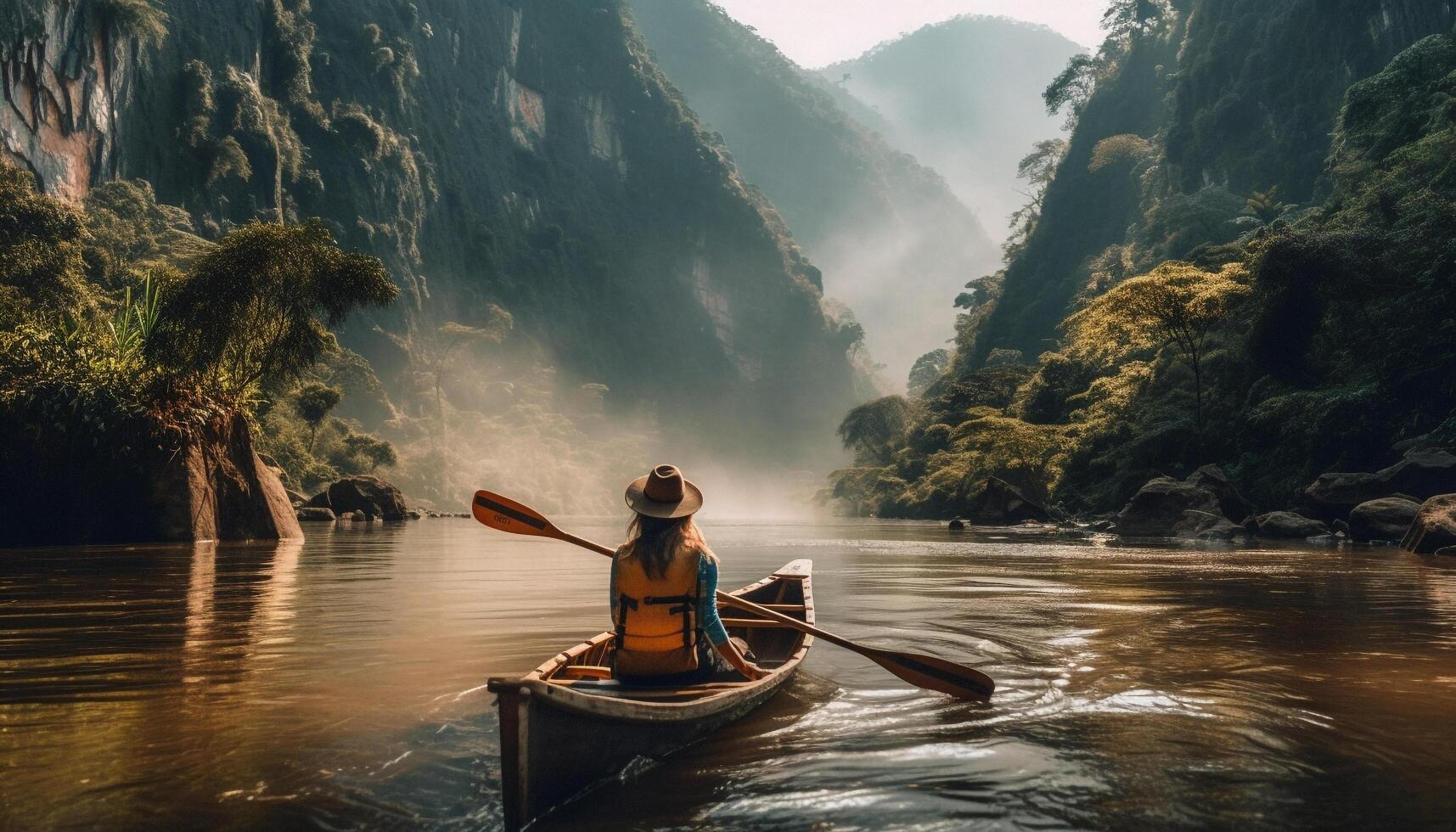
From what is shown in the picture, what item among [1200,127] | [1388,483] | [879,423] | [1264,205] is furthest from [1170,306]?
[879,423]

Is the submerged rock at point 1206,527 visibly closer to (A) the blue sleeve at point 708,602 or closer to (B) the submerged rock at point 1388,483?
(B) the submerged rock at point 1388,483

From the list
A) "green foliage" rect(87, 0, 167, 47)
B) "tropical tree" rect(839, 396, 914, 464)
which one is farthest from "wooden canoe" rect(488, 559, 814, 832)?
"tropical tree" rect(839, 396, 914, 464)

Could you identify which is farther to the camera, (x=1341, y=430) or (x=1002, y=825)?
(x=1341, y=430)

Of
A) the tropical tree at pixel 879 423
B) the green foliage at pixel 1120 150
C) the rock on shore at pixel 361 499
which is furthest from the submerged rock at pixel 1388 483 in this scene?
the green foliage at pixel 1120 150

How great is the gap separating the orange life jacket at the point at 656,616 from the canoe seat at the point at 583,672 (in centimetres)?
32

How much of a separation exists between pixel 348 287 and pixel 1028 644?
1879 cm

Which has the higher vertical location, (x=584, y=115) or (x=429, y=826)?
(x=584, y=115)

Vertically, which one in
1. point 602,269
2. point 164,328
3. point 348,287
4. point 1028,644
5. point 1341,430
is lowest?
point 1028,644

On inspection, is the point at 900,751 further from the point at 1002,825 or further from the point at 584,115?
the point at 584,115

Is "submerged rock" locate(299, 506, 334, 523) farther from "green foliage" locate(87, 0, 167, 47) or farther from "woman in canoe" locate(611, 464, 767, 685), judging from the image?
"woman in canoe" locate(611, 464, 767, 685)

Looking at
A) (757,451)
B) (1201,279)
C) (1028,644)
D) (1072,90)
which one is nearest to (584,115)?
(757,451)

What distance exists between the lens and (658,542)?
4195 mm

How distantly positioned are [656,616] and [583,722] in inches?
41.1

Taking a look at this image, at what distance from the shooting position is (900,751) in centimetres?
398
